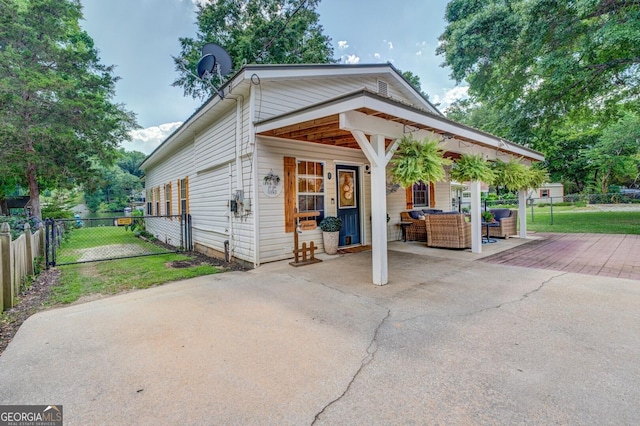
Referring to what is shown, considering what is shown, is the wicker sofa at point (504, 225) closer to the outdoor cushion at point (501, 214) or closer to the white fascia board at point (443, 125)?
the outdoor cushion at point (501, 214)

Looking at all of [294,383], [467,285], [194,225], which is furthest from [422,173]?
[194,225]

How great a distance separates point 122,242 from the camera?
1113 centimetres

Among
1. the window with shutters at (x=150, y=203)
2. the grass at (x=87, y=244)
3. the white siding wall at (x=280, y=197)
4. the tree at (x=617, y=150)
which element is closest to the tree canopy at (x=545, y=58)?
the tree at (x=617, y=150)

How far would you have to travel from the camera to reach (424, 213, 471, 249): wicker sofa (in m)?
6.57

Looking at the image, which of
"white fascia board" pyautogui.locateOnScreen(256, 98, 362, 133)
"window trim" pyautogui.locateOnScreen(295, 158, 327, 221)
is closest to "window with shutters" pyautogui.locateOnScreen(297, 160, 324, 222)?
"window trim" pyautogui.locateOnScreen(295, 158, 327, 221)

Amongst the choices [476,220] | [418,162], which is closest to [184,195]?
[418,162]

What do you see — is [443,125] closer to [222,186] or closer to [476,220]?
[476,220]

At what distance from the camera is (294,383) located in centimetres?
193

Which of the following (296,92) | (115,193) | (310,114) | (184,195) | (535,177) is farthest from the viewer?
(115,193)

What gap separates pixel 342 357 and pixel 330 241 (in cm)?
403

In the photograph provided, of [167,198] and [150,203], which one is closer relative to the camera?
[167,198]

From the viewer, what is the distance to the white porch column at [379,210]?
4.01m

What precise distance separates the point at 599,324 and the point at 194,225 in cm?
865

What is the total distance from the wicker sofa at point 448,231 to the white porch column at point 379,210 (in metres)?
3.25
